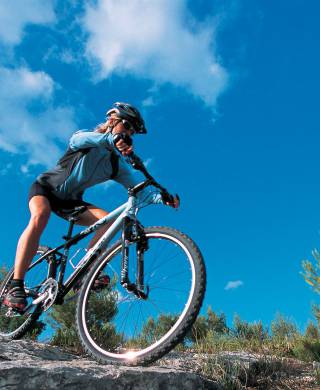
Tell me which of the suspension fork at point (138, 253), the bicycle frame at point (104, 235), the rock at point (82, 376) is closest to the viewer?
the rock at point (82, 376)

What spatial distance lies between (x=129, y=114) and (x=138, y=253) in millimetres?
1391

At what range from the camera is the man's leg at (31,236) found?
409cm

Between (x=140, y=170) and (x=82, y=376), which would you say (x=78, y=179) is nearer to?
(x=140, y=170)

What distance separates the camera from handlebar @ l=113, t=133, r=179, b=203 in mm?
3785

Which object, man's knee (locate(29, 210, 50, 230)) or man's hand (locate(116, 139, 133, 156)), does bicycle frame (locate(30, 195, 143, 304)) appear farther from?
man's hand (locate(116, 139, 133, 156))

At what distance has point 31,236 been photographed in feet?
13.6

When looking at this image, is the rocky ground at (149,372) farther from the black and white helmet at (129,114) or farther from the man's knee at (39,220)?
the black and white helmet at (129,114)

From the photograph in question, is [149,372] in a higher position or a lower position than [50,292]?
lower

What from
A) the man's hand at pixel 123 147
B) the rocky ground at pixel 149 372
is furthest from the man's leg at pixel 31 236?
the man's hand at pixel 123 147

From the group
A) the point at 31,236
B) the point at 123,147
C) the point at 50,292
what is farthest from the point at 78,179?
the point at 50,292

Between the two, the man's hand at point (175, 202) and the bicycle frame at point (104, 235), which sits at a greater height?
the man's hand at point (175, 202)

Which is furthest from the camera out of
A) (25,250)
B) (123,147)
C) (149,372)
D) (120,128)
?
(120,128)

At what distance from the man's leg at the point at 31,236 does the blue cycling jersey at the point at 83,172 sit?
26cm

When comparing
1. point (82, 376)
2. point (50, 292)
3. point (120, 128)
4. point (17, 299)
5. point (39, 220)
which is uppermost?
point (120, 128)
